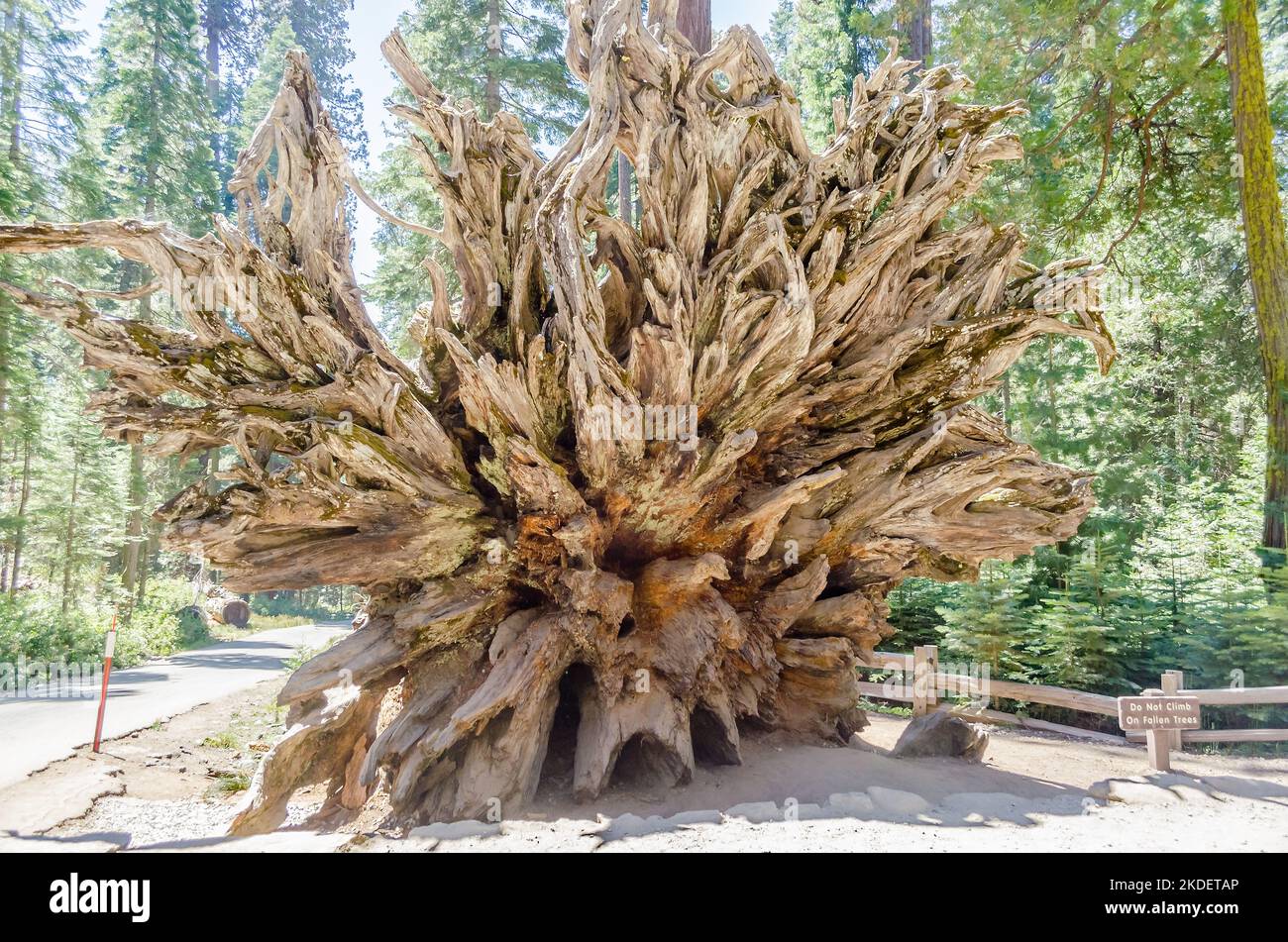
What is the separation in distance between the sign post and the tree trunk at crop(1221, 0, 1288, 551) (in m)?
5.42

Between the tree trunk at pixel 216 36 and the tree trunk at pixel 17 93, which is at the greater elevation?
the tree trunk at pixel 216 36

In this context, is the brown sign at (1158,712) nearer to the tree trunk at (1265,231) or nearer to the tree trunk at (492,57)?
the tree trunk at (1265,231)

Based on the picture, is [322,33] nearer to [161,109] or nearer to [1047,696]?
[161,109]

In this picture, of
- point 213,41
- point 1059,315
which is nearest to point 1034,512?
point 1059,315

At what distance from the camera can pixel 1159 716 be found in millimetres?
6004

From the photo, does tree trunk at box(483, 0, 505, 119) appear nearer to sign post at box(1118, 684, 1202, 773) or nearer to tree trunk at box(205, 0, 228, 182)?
sign post at box(1118, 684, 1202, 773)

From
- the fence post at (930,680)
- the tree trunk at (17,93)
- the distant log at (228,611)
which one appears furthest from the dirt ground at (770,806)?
the distant log at (228,611)

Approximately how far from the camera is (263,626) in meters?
25.2

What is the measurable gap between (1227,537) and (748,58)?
1100cm

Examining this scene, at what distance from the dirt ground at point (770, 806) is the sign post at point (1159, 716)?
46 cm

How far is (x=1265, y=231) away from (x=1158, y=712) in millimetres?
8132

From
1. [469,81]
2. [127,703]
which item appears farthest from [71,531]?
[469,81]

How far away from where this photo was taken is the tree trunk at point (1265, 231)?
957cm

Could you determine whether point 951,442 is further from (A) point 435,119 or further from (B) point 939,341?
(A) point 435,119
